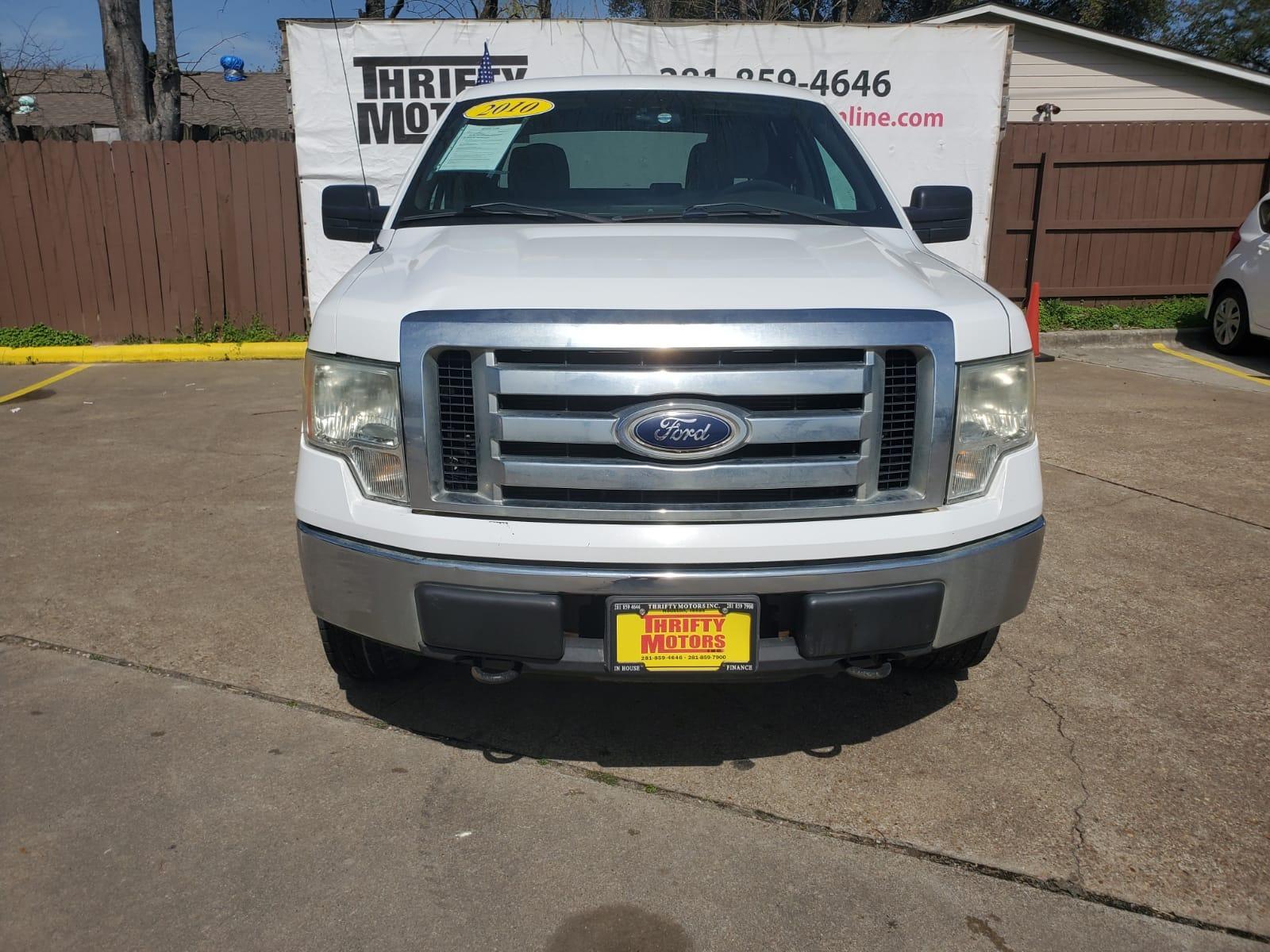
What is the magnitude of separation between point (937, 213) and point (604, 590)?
2.24 metres

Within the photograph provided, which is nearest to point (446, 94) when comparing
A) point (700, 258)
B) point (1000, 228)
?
point (1000, 228)

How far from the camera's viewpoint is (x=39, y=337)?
10.3m

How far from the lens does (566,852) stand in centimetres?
260

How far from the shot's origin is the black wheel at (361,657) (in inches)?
123

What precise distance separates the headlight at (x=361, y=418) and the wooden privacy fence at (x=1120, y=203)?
9666 mm

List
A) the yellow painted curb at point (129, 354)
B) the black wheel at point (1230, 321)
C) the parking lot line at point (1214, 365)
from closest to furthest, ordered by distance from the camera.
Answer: the parking lot line at point (1214, 365) < the black wheel at point (1230, 321) < the yellow painted curb at point (129, 354)

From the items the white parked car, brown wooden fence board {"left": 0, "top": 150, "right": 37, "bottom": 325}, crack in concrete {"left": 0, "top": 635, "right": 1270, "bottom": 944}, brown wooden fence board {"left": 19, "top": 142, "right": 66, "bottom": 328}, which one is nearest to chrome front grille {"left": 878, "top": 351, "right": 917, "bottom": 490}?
crack in concrete {"left": 0, "top": 635, "right": 1270, "bottom": 944}

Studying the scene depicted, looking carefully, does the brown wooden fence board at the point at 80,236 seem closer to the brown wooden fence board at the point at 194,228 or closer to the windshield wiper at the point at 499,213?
the brown wooden fence board at the point at 194,228

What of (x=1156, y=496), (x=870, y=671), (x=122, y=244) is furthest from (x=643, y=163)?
(x=122, y=244)

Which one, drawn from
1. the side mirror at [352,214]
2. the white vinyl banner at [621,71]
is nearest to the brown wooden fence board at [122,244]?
the white vinyl banner at [621,71]

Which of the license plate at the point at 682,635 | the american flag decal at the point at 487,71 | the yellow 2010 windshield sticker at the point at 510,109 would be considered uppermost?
the american flag decal at the point at 487,71

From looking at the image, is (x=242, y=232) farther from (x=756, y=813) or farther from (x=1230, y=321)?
(x=1230, y=321)

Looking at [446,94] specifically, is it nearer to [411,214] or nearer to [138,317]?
[138,317]

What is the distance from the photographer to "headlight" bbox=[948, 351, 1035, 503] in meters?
2.63
